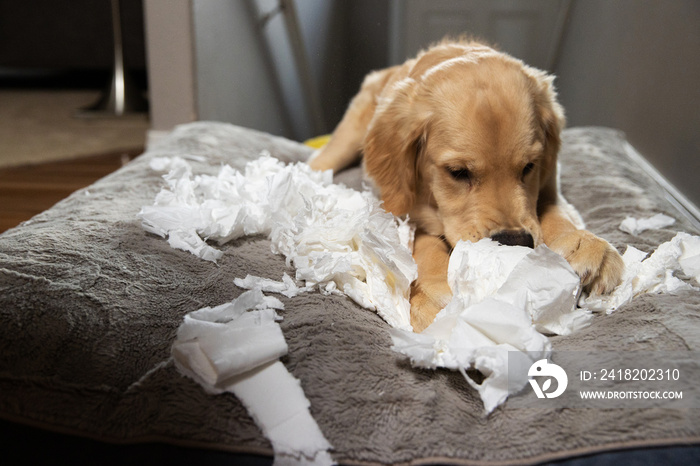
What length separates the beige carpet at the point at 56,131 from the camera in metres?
4.04

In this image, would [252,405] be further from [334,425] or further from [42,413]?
[42,413]

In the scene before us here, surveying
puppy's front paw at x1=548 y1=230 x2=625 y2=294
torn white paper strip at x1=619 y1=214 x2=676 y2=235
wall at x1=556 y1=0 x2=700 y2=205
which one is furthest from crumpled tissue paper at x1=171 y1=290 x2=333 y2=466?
wall at x1=556 y1=0 x2=700 y2=205

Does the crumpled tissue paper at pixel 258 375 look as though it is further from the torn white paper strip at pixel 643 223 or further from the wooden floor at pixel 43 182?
the wooden floor at pixel 43 182

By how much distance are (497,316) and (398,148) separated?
83cm

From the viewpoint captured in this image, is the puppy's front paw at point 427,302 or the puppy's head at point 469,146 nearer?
the puppy's front paw at point 427,302

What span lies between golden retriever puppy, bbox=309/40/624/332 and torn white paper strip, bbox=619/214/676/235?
0.22m

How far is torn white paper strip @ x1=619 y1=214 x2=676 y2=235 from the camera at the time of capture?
183 cm

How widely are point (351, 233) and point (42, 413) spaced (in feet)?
2.73

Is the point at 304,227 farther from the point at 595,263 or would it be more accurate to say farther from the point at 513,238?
the point at 595,263

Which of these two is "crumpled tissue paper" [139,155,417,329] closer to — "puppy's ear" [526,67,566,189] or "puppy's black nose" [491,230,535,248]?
"puppy's black nose" [491,230,535,248]

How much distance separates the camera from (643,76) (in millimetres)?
2566

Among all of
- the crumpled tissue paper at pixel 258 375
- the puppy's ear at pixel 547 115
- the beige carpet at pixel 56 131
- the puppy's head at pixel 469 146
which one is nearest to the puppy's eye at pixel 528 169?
the puppy's head at pixel 469 146

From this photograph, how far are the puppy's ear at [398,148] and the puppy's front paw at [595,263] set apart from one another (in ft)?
1.82

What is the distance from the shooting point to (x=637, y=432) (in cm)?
97
